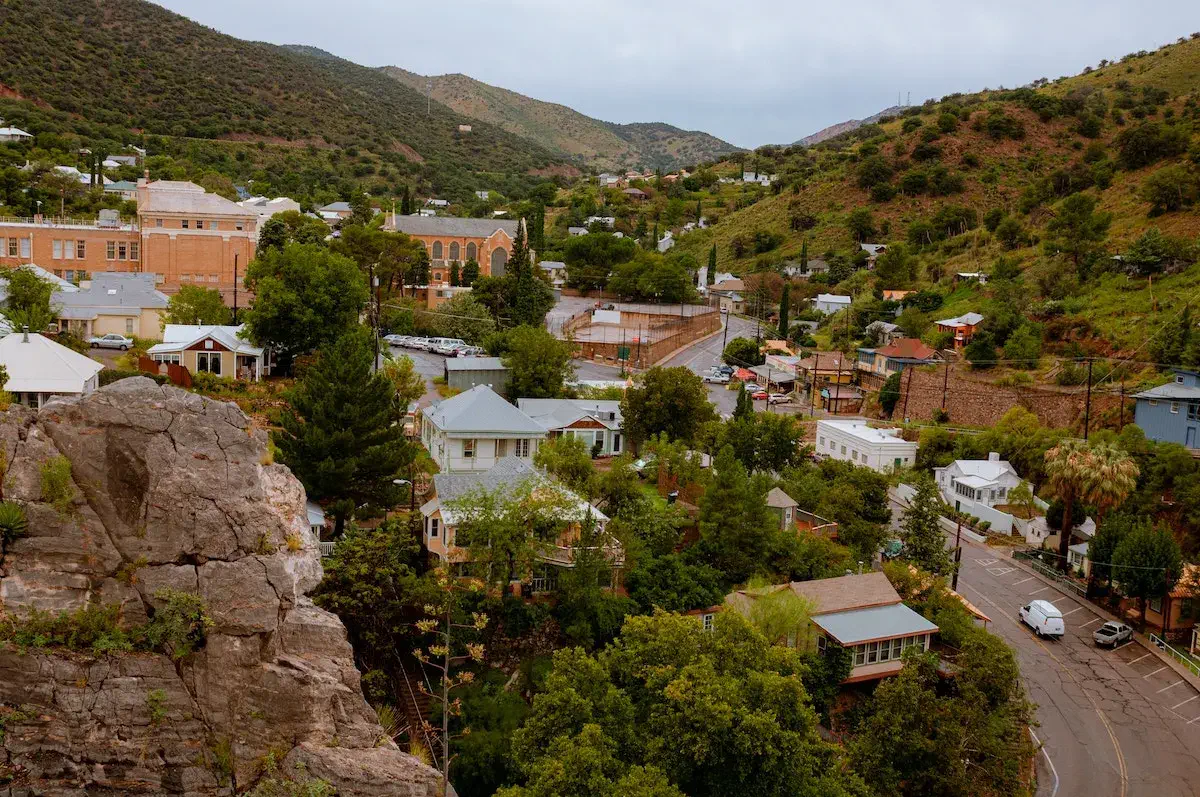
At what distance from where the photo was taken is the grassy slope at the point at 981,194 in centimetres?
7531

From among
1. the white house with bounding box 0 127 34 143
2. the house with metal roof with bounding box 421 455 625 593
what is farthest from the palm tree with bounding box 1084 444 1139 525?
the white house with bounding box 0 127 34 143

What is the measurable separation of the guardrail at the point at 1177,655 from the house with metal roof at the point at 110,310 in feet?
133

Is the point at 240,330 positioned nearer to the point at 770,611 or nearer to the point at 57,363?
the point at 57,363

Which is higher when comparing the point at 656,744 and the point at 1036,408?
the point at 1036,408

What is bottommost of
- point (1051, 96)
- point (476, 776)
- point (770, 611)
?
point (476, 776)

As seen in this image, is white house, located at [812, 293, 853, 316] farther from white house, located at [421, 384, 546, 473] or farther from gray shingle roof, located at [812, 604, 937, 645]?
gray shingle roof, located at [812, 604, 937, 645]

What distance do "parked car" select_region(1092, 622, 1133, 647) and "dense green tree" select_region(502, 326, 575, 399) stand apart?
905 inches

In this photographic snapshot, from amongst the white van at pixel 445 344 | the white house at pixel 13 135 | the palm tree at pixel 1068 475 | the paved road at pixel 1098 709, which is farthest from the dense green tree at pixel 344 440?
the white house at pixel 13 135

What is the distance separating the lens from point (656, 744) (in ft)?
70.2

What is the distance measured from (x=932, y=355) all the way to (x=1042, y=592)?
25.5m

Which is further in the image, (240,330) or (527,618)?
(240,330)

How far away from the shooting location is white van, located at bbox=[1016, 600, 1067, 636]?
32.7 meters

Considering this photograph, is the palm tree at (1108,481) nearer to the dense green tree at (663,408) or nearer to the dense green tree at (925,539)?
the dense green tree at (925,539)

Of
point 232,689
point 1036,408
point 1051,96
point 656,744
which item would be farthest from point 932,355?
point 1051,96
